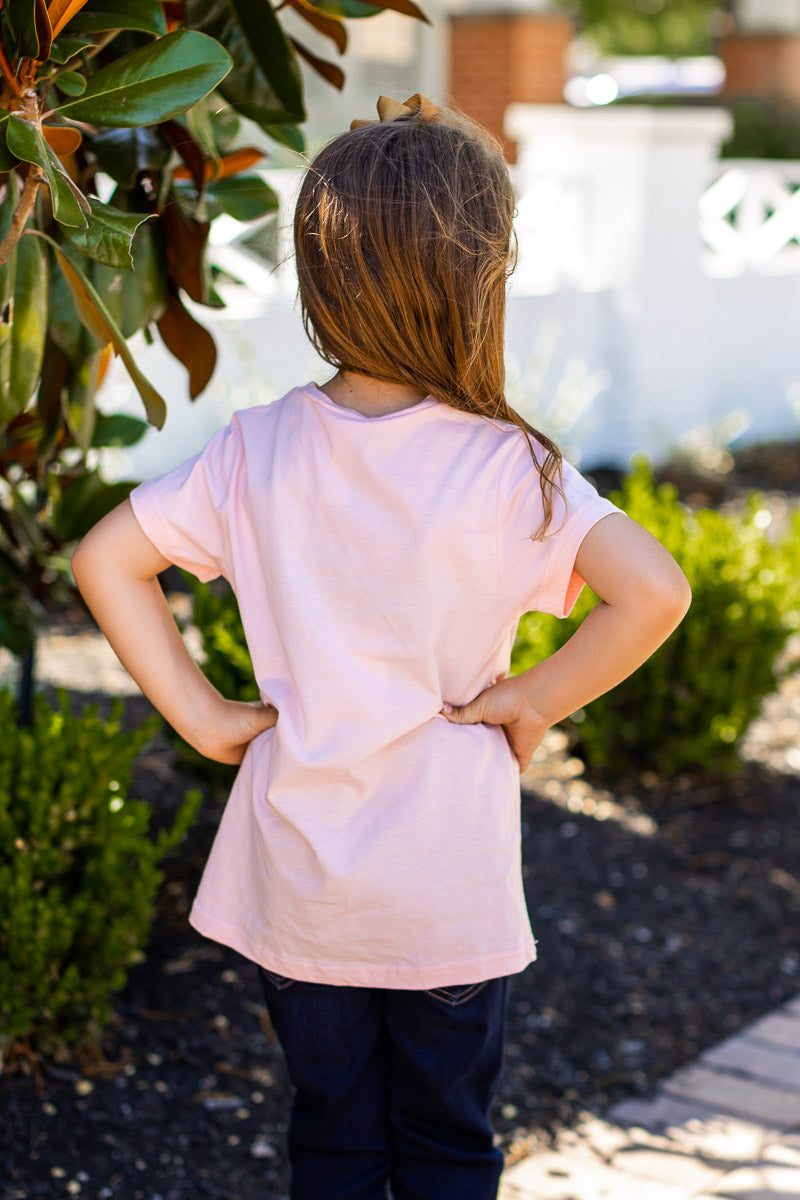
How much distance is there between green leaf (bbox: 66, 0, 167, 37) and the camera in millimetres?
1751

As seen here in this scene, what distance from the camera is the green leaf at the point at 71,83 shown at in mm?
1658

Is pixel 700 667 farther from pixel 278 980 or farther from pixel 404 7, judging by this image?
pixel 278 980

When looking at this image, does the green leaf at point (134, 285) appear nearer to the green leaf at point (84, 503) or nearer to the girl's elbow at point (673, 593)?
the green leaf at point (84, 503)

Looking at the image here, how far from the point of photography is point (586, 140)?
7754 millimetres

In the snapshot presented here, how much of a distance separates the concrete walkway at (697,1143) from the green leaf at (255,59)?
191cm

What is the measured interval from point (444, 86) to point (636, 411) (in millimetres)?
4124

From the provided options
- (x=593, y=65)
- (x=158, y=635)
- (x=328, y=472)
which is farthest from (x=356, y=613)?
(x=593, y=65)

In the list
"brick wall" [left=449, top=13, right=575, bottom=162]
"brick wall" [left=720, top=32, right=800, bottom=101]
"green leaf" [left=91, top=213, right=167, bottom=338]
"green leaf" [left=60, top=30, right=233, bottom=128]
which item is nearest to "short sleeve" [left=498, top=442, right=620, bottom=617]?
"green leaf" [left=60, top=30, right=233, bottom=128]

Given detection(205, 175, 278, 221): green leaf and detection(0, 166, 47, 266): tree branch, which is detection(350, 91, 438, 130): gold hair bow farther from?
detection(205, 175, 278, 221): green leaf

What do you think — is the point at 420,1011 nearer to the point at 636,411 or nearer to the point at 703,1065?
the point at 703,1065

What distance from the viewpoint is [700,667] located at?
398 cm

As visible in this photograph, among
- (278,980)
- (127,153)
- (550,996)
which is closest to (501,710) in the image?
(278,980)

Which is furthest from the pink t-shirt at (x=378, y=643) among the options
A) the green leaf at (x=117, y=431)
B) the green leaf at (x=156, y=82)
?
the green leaf at (x=117, y=431)

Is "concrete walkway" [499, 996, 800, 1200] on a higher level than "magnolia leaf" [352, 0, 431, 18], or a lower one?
lower
